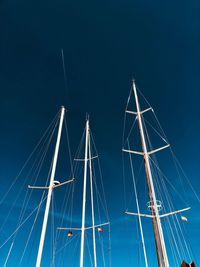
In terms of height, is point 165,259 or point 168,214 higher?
point 168,214

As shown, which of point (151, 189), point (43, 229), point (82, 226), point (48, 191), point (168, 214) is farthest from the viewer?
point (82, 226)

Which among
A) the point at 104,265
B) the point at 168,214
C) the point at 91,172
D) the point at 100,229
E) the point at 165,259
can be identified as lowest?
the point at 165,259

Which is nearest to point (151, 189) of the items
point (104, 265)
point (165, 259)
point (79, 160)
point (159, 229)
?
point (159, 229)

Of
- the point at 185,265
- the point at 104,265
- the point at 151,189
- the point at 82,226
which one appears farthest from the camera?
the point at 104,265

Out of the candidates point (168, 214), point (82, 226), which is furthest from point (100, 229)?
point (168, 214)

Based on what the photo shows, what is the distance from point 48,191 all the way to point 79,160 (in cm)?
1314

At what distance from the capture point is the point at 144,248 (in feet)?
68.8

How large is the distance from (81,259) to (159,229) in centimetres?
935

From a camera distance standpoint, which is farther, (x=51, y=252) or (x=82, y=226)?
(x=82, y=226)

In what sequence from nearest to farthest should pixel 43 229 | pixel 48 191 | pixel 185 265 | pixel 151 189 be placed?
pixel 185 265 < pixel 43 229 < pixel 48 191 < pixel 151 189

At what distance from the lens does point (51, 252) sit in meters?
18.3

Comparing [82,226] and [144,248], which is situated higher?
[82,226]

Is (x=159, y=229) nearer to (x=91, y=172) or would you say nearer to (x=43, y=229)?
(x=43, y=229)

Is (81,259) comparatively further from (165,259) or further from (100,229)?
(165,259)
